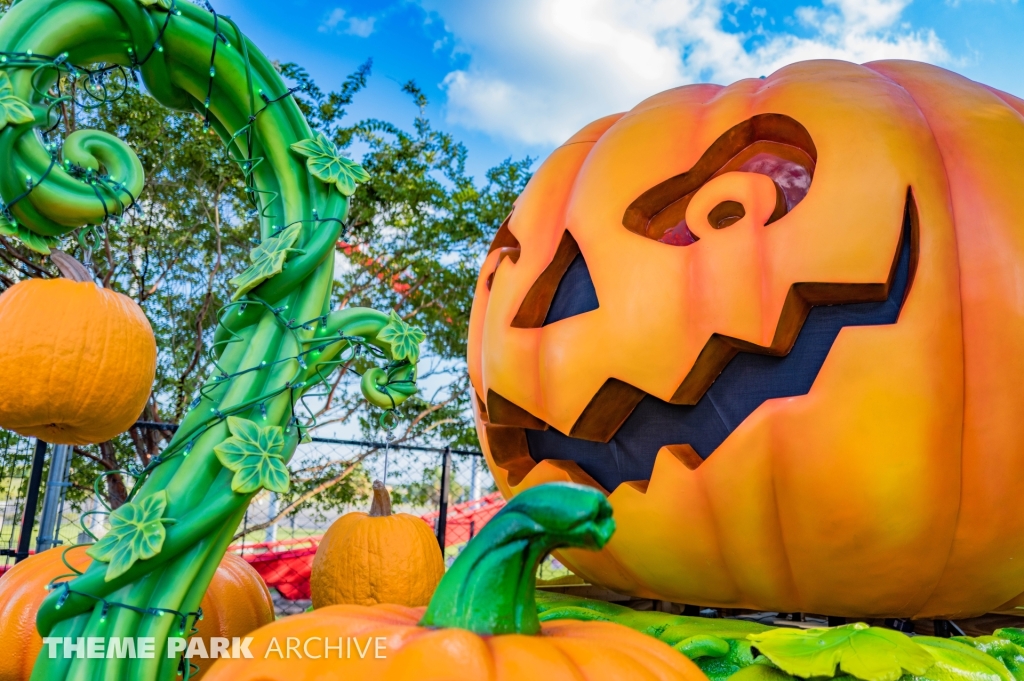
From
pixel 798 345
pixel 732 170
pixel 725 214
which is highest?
pixel 732 170

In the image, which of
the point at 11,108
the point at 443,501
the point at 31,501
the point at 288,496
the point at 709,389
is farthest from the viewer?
the point at 288,496

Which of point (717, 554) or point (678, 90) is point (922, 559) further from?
point (678, 90)

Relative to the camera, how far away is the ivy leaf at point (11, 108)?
0.95 m

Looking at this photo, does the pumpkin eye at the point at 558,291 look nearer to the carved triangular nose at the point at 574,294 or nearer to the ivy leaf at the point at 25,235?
the carved triangular nose at the point at 574,294

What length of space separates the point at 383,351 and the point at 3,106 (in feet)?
2.01

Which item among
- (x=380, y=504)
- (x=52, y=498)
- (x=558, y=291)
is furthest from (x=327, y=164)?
(x=52, y=498)

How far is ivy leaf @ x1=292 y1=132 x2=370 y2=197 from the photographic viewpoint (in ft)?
4.00

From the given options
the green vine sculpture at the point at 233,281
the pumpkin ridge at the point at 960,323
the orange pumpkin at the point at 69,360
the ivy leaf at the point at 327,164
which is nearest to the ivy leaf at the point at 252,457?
the green vine sculpture at the point at 233,281

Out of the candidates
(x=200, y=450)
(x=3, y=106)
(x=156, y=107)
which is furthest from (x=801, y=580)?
(x=156, y=107)

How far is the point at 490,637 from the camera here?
0.75m

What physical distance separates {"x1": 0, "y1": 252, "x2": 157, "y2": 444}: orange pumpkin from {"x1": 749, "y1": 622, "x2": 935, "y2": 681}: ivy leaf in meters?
0.95

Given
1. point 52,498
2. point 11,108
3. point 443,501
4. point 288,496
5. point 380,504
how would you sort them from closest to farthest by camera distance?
point 11,108 < point 380,504 < point 52,498 < point 443,501 < point 288,496

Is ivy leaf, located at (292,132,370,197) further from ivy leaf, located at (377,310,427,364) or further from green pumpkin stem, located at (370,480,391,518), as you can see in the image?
green pumpkin stem, located at (370,480,391,518)

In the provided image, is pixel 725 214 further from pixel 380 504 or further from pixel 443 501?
pixel 443 501
